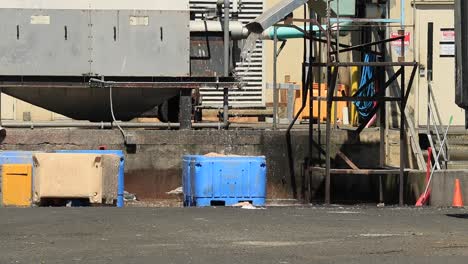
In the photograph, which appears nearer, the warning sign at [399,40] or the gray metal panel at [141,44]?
the gray metal panel at [141,44]

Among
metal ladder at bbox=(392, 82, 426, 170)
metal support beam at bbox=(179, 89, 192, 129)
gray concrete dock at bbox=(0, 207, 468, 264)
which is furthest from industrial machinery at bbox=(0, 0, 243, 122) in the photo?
gray concrete dock at bbox=(0, 207, 468, 264)

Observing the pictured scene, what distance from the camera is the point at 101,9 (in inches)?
661

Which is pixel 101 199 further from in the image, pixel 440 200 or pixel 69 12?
pixel 440 200

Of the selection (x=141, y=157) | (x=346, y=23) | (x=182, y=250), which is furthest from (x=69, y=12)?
(x=182, y=250)

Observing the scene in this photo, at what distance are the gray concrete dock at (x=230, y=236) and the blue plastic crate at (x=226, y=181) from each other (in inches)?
60.9

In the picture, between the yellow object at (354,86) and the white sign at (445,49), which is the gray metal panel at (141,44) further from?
the white sign at (445,49)

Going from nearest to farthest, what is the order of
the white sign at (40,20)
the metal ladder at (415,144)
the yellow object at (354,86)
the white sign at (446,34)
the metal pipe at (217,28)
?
the white sign at (40,20) → the metal ladder at (415,144) → the metal pipe at (217,28) → the white sign at (446,34) → the yellow object at (354,86)

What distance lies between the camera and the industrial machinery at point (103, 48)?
657 inches

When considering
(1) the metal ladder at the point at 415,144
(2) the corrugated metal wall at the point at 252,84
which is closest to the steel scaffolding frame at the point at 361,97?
(1) the metal ladder at the point at 415,144

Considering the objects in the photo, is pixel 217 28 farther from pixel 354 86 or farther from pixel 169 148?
pixel 354 86

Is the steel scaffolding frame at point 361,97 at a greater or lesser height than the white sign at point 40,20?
lesser

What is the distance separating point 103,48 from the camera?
16.9 meters

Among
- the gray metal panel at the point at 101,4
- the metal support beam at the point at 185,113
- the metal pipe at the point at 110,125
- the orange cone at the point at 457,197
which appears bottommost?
the orange cone at the point at 457,197

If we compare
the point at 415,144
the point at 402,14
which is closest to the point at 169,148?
the point at 415,144
